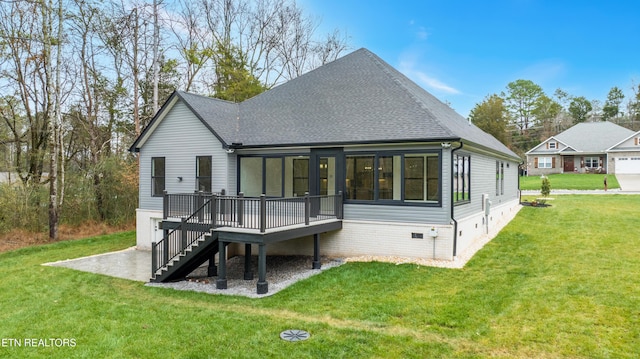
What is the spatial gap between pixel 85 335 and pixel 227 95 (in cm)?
1996

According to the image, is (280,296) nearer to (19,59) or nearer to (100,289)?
(100,289)

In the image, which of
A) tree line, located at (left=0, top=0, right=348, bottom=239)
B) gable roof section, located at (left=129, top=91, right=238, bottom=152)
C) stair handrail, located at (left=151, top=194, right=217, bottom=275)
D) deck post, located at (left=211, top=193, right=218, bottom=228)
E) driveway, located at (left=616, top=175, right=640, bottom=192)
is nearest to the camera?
deck post, located at (left=211, top=193, right=218, bottom=228)

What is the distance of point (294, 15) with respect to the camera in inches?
1153

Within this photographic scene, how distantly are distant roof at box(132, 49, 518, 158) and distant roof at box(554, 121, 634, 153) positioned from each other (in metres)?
39.5

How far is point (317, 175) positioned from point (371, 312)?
589 centimetres

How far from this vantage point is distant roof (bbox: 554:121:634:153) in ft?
144

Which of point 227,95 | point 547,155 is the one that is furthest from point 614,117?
point 227,95

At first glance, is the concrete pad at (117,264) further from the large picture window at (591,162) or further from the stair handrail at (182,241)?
the large picture window at (591,162)

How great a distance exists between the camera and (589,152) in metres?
43.3

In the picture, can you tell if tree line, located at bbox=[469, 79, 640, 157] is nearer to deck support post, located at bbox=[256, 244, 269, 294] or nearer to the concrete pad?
the concrete pad

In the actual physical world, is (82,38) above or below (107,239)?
above

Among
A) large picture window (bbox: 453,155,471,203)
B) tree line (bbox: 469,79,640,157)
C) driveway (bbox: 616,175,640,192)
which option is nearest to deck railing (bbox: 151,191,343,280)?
large picture window (bbox: 453,155,471,203)

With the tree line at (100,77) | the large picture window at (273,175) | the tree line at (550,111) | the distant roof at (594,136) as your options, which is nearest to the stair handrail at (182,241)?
the large picture window at (273,175)

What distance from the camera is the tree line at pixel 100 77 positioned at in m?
15.9
